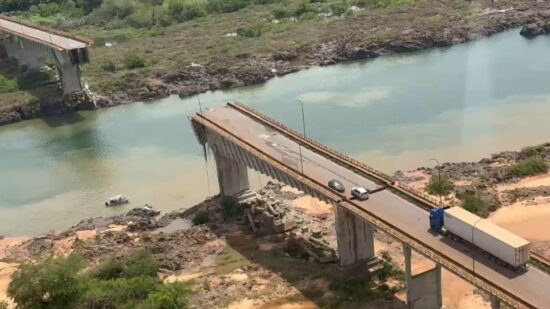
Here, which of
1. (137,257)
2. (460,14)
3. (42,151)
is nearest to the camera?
(137,257)

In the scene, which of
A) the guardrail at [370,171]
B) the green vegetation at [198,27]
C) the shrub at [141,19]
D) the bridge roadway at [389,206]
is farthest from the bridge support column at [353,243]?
the shrub at [141,19]

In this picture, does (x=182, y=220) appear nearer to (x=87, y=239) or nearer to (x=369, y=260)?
(x=87, y=239)

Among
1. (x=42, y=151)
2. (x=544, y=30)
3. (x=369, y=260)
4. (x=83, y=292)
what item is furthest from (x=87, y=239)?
(x=544, y=30)

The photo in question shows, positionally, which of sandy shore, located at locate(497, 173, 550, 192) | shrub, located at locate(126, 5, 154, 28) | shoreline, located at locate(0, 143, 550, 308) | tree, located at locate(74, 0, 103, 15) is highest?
tree, located at locate(74, 0, 103, 15)

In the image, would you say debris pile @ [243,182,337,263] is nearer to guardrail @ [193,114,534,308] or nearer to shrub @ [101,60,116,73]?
guardrail @ [193,114,534,308]

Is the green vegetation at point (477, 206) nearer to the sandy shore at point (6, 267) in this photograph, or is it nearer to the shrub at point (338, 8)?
the sandy shore at point (6, 267)

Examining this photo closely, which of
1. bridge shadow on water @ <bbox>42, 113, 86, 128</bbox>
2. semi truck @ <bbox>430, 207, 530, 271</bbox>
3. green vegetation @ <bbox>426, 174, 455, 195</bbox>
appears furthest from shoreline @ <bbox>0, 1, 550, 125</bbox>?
semi truck @ <bbox>430, 207, 530, 271</bbox>
